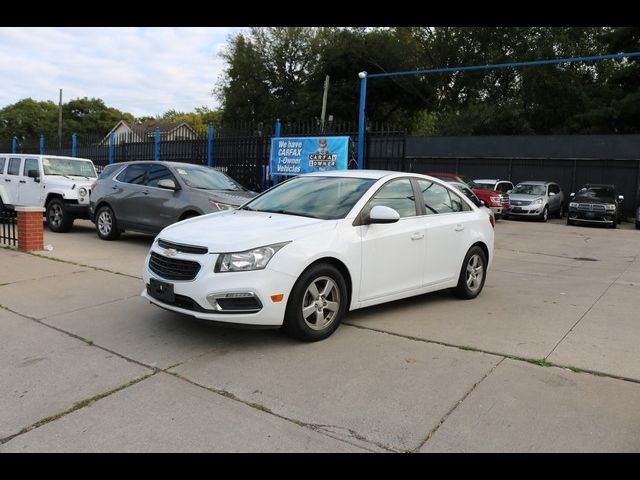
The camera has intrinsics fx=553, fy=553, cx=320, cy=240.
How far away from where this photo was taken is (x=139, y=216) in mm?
10203

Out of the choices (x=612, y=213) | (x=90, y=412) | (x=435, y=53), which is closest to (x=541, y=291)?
(x=90, y=412)

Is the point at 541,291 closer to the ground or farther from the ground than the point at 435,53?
closer to the ground

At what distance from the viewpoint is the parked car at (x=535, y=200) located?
20.6 meters

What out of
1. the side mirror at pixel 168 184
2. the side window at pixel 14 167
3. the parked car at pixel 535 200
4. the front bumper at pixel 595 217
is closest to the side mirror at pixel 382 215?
the side mirror at pixel 168 184

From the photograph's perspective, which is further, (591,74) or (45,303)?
(591,74)

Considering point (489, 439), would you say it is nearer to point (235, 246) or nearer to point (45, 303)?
point (235, 246)

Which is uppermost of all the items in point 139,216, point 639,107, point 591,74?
point 591,74

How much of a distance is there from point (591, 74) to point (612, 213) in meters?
18.9

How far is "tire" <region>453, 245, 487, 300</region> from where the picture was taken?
6648 millimetres

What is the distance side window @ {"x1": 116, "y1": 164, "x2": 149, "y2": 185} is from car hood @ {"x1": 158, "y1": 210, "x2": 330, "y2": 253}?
17.6 feet

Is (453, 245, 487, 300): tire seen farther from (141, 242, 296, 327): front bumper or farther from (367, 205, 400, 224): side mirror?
(141, 242, 296, 327): front bumper

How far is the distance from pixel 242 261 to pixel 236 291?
0.84 ft

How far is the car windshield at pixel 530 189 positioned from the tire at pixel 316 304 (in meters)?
18.4

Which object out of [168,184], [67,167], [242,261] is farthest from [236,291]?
[67,167]
